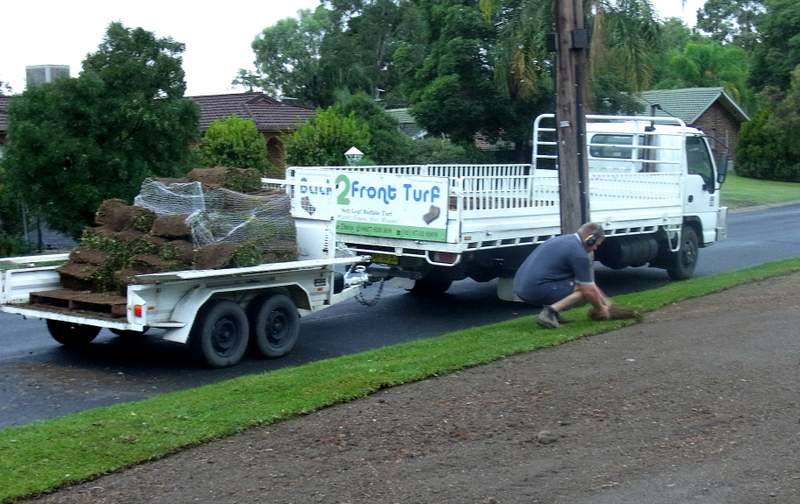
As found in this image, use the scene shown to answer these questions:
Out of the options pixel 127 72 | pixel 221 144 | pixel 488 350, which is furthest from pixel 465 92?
pixel 488 350

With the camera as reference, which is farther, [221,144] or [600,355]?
[221,144]

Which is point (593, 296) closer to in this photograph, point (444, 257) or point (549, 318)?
point (549, 318)

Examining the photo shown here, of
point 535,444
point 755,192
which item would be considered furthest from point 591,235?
point 755,192

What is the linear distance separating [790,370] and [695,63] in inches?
2418

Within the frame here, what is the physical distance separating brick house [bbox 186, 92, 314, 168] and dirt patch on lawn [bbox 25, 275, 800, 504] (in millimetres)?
30039

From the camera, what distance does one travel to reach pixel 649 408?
7.72m

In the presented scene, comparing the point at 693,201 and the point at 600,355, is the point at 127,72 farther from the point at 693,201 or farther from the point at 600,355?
the point at 600,355

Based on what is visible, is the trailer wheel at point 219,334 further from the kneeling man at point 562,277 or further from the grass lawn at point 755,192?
the grass lawn at point 755,192

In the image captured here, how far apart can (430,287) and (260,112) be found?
2694cm

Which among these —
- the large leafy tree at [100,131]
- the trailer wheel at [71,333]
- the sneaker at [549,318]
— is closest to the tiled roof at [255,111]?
the large leafy tree at [100,131]

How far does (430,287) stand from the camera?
16.0m

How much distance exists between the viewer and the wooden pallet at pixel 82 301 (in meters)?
10.1

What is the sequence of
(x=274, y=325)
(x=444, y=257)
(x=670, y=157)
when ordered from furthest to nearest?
1. (x=670, y=157)
2. (x=444, y=257)
3. (x=274, y=325)

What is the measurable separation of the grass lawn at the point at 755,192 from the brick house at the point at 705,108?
3.96 m
